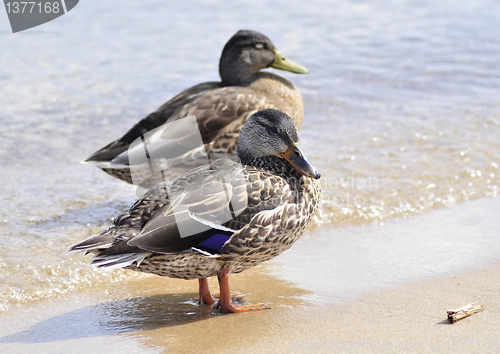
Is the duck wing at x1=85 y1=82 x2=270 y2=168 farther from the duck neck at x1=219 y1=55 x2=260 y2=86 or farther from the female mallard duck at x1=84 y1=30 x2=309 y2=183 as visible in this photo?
the duck neck at x1=219 y1=55 x2=260 y2=86

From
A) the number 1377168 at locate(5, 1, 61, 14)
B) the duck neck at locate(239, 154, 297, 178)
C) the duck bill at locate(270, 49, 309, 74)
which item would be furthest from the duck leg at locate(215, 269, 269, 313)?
the number 1377168 at locate(5, 1, 61, 14)

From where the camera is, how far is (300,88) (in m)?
9.04

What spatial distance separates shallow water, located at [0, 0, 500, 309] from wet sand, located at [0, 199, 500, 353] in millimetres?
252

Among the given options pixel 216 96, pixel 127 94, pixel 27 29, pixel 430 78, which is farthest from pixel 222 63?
pixel 27 29

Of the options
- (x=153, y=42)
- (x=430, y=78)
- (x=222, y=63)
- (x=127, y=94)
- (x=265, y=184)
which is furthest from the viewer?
(x=153, y=42)

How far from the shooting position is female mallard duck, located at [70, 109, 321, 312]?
3.38 meters

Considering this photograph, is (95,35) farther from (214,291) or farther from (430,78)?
(214,291)

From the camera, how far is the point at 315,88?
29.6 feet

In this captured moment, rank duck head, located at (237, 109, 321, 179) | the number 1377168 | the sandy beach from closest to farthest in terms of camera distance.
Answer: the sandy beach → duck head, located at (237, 109, 321, 179) → the number 1377168

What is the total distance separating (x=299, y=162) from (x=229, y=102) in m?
1.82

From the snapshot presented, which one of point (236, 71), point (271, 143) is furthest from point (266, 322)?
point (236, 71)

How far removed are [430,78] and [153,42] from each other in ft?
16.0

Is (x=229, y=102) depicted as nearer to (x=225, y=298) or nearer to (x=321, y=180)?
(x=321, y=180)

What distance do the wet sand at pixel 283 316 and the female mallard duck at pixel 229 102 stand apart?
56.1 inches
